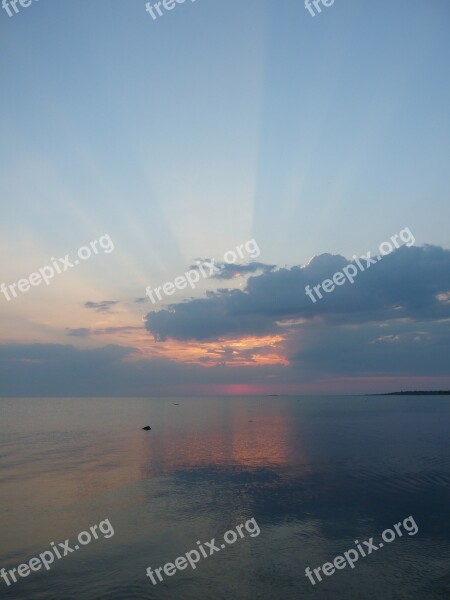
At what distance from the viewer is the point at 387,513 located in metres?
32.4

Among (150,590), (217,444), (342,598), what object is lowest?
(217,444)

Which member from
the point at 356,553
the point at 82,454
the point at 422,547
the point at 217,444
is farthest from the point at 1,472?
the point at 422,547

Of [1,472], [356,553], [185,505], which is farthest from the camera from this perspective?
[1,472]

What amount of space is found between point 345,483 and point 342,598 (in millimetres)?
23169

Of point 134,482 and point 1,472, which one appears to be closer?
point 134,482

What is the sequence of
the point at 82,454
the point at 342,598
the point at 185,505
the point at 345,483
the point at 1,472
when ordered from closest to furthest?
1. the point at 342,598
2. the point at 185,505
3. the point at 345,483
4. the point at 1,472
5. the point at 82,454

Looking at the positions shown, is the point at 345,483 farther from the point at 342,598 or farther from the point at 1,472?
the point at 1,472

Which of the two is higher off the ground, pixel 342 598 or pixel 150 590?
pixel 150 590

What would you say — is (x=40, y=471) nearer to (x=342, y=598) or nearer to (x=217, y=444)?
(x=217, y=444)

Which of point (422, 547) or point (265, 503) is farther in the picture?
point (265, 503)

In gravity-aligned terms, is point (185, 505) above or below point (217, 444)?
above

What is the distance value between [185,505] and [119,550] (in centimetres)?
991

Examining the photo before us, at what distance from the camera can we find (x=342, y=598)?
66.2ft

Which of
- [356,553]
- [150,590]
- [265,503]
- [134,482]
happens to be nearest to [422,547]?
[356,553]
